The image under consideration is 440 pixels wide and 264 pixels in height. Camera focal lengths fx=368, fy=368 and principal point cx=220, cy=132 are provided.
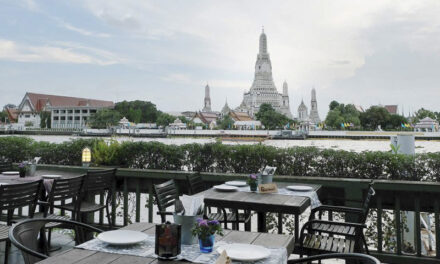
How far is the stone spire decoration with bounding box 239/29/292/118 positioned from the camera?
123312mm

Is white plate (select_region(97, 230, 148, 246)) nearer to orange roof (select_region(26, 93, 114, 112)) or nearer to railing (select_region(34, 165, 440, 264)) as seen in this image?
railing (select_region(34, 165, 440, 264))

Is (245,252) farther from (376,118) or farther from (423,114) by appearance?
(423,114)

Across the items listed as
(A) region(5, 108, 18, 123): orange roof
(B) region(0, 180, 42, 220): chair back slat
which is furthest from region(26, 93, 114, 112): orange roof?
(B) region(0, 180, 42, 220): chair back slat

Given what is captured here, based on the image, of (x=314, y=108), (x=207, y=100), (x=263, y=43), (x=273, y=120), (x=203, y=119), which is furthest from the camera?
(x=207, y=100)

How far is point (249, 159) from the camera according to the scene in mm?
4781

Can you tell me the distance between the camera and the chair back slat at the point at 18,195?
315 centimetres

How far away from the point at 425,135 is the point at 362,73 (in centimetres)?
3908

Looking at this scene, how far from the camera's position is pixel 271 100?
12331 centimetres

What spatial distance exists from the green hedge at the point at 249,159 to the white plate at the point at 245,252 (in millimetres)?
2886

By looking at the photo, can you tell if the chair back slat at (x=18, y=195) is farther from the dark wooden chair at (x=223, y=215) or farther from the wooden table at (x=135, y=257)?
the wooden table at (x=135, y=257)

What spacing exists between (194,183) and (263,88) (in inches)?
4828

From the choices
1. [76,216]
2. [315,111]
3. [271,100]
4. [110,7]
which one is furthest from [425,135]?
[315,111]

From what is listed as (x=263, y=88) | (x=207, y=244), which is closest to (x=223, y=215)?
(x=207, y=244)

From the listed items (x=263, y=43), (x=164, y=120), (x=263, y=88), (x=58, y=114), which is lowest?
(x=164, y=120)
